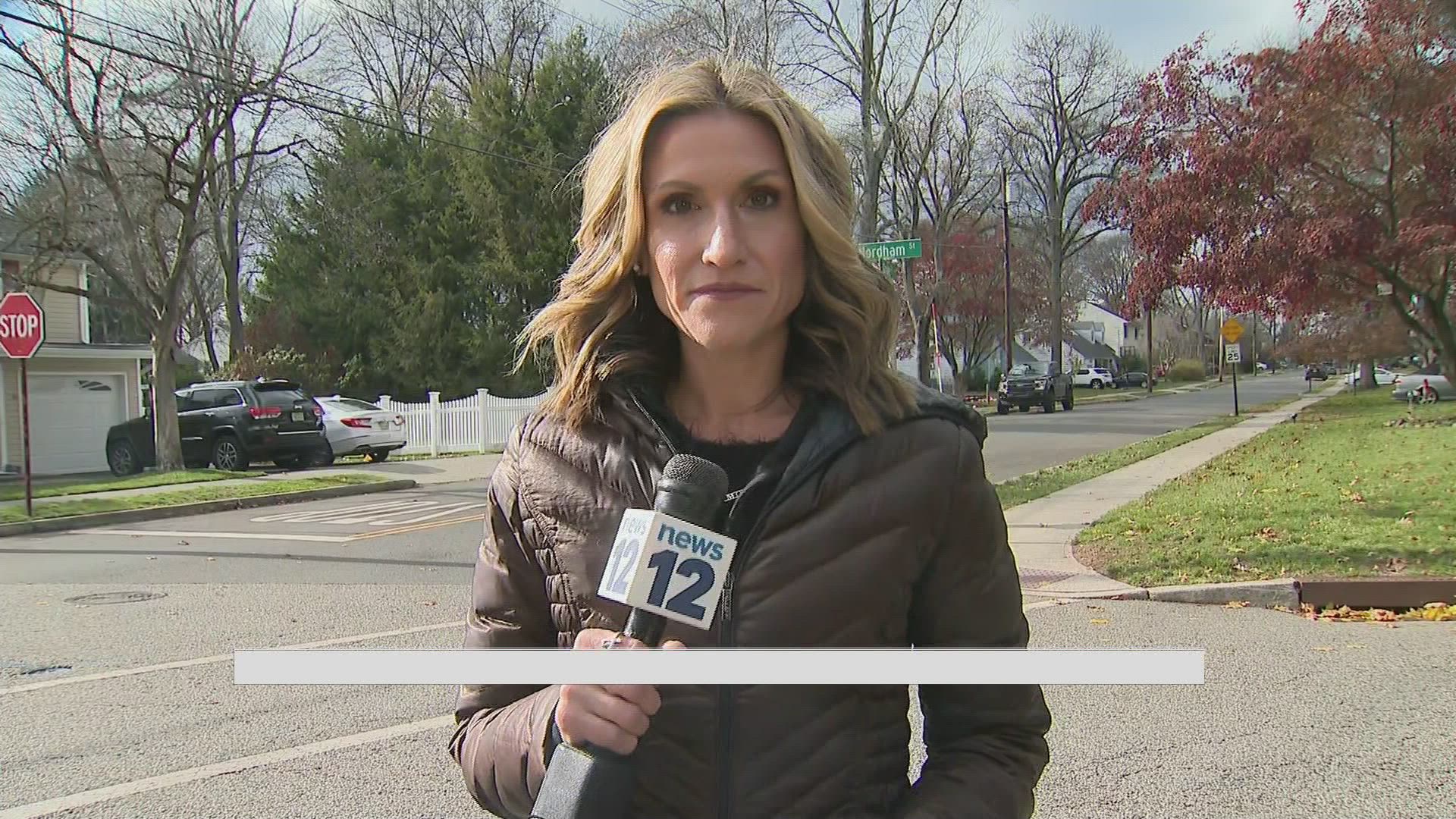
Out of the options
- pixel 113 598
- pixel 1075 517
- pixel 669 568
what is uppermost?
pixel 669 568

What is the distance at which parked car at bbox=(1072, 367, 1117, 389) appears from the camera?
7119 cm

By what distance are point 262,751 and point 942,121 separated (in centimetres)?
3433

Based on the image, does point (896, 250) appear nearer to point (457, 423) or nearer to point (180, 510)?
point (180, 510)

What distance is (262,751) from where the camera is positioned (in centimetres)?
447

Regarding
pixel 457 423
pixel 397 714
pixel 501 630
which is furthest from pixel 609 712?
pixel 457 423

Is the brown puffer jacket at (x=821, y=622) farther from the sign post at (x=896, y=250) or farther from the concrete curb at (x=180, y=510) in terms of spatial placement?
the concrete curb at (x=180, y=510)

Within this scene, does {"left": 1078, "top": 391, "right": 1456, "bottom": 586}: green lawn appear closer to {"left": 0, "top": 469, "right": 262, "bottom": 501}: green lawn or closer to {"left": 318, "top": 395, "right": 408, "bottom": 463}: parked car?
{"left": 0, "top": 469, "right": 262, "bottom": 501}: green lawn

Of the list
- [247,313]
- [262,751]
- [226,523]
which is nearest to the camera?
[262,751]

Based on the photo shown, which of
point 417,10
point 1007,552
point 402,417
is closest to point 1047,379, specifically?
point 402,417

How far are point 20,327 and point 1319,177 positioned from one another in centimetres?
1728

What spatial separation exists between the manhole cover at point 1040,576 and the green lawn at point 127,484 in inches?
533

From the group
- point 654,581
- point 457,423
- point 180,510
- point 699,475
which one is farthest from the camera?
point 457,423

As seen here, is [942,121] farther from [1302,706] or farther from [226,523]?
[1302,706]

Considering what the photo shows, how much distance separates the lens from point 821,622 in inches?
55.6
